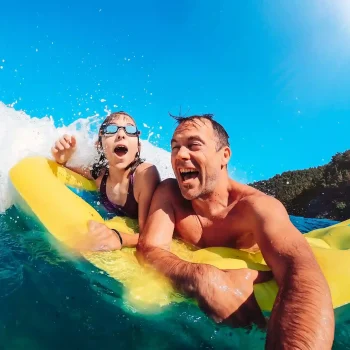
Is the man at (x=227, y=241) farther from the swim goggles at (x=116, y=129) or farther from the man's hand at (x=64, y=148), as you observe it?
the man's hand at (x=64, y=148)

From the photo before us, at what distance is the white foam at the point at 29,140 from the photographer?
4465mm

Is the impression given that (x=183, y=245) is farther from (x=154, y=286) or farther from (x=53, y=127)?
(x=53, y=127)

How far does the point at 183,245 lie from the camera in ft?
10.2

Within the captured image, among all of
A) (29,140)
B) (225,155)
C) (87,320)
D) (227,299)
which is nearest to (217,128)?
(225,155)

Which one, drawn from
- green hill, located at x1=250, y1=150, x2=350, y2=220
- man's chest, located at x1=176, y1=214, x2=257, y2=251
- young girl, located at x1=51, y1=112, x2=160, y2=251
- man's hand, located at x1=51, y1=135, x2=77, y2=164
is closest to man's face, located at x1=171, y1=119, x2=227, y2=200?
man's chest, located at x1=176, y1=214, x2=257, y2=251

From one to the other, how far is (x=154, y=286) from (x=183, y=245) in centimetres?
86

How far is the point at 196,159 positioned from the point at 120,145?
1.18 metres

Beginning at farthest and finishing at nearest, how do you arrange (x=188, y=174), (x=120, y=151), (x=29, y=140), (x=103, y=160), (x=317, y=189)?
1. (x=317, y=189)
2. (x=29, y=140)
3. (x=103, y=160)
4. (x=120, y=151)
5. (x=188, y=174)

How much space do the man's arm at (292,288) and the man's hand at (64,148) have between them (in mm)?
2536

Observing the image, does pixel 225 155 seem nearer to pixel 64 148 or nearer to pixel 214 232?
pixel 214 232

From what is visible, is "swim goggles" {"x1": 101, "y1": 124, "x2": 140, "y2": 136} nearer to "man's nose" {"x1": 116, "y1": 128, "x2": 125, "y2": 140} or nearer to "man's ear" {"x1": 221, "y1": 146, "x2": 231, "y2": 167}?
"man's nose" {"x1": 116, "y1": 128, "x2": 125, "y2": 140}

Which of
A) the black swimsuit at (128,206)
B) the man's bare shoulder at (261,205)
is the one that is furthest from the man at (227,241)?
the black swimsuit at (128,206)

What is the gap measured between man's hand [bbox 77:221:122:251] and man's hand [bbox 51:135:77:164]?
1.65 m

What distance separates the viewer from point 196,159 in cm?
288
